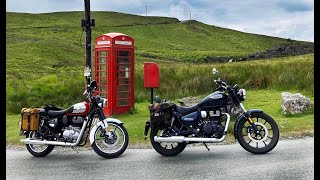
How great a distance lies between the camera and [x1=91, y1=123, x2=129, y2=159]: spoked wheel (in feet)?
23.6

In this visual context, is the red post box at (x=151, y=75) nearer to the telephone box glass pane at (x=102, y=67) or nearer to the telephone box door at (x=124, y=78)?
the telephone box door at (x=124, y=78)

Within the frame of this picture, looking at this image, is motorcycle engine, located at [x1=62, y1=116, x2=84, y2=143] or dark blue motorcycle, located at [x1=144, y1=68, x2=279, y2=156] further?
motorcycle engine, located at [x1=62, y1=116, x2=84, y2=143]

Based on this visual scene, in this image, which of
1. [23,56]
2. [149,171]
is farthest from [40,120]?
[23,56]

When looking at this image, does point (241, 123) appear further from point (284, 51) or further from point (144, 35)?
point (144, 35)

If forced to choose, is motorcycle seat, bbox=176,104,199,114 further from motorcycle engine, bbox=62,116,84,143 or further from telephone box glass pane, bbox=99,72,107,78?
telephone box glass pane, bbox=99,72,107,78

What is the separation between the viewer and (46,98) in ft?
50.5

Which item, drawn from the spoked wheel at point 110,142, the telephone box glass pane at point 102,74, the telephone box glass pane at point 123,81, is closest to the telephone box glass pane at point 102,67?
the telephone box glass pane at point 102,74

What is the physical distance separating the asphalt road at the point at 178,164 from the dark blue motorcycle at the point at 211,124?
21cm

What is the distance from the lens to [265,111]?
1153 centimetres

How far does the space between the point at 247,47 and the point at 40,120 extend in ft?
286

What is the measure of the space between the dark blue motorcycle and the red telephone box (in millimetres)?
3931

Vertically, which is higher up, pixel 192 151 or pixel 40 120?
pixel 40 120

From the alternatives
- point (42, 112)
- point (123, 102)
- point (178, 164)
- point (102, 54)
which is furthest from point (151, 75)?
point (178, 164)

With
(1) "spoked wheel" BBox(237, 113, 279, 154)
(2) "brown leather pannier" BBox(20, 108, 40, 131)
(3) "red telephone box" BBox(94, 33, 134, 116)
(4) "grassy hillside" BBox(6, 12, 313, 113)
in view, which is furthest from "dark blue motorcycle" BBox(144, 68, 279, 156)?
(4) "grassy hillside" BBox(6, 12, 313, 113)
